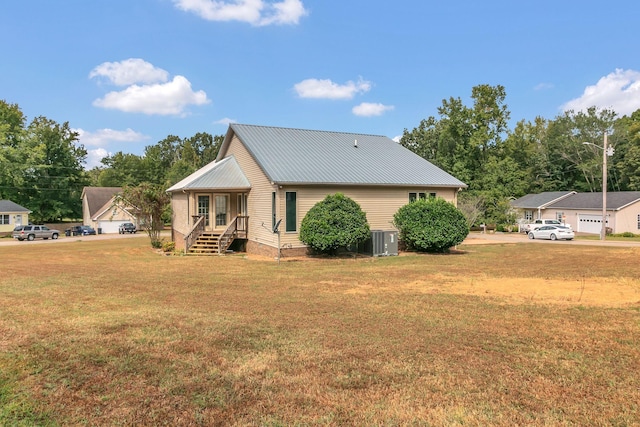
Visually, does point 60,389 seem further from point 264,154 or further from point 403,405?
point 264,154

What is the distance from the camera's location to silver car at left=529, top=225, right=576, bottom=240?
32.9m

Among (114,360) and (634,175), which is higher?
(634,175)

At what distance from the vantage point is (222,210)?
22.3m

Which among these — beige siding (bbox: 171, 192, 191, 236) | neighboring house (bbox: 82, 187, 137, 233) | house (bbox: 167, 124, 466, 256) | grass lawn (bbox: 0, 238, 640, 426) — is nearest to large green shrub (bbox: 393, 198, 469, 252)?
house (bbox: 167, 124, 466, 256)

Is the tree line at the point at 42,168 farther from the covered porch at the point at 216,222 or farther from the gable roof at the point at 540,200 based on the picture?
the gable roof at the point at 540,200

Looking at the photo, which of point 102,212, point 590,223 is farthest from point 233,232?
point 102,212

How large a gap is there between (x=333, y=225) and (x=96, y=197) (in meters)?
52.2

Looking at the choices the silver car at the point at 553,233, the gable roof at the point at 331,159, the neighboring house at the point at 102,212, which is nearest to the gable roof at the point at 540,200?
the silver car at the point at 553,233

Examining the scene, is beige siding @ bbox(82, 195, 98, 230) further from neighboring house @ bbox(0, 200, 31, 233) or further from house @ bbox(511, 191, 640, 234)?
house @ bbox(511, 191, 640, 234)

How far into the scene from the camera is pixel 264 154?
20.3 m

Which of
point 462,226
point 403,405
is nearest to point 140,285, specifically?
point 403,405

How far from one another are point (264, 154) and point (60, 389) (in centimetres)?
1666

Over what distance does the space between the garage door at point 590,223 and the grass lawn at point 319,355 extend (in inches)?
1467

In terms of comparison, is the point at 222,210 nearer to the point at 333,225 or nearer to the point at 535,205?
the point at 333,225
